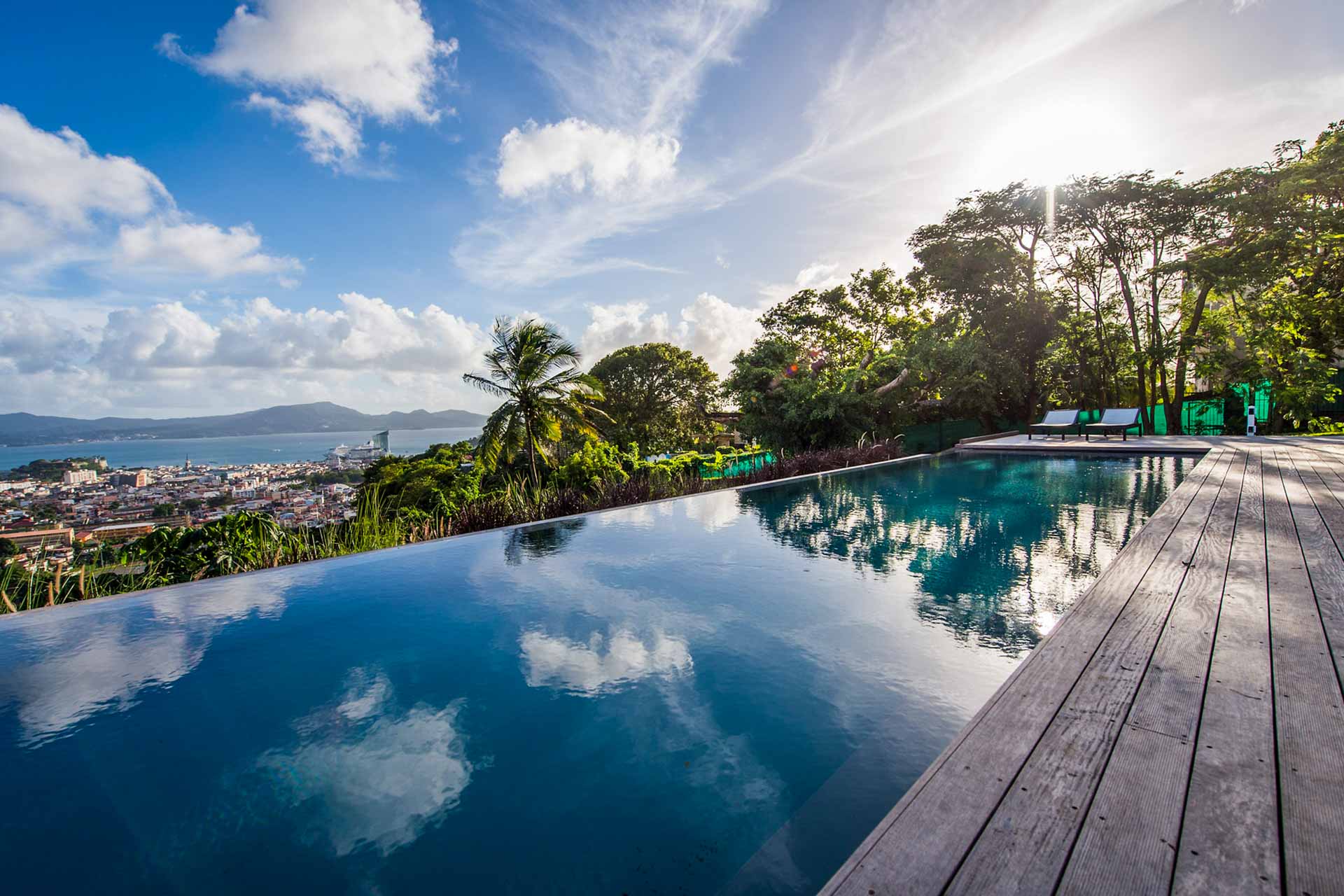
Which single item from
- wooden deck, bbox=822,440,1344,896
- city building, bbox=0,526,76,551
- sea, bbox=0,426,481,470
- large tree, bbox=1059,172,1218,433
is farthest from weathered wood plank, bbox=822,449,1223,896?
large tree, bbox=1059,172,1218,433

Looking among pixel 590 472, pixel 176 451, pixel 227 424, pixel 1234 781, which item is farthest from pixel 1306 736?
pixel 227 424

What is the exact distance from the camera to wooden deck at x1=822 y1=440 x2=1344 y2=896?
3.58ft

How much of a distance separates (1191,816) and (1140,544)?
314cm

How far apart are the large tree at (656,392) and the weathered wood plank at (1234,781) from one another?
24.2 metres

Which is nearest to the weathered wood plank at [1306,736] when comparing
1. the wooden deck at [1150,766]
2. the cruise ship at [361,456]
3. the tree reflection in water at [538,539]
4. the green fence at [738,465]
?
the wooden deck at [1150,766]

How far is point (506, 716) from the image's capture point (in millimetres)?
2410

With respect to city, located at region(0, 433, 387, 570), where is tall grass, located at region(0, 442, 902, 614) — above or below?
below

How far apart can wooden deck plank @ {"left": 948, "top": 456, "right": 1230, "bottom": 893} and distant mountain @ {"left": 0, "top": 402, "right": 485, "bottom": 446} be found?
37716 millimetres

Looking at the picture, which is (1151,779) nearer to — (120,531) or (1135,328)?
(120,531)

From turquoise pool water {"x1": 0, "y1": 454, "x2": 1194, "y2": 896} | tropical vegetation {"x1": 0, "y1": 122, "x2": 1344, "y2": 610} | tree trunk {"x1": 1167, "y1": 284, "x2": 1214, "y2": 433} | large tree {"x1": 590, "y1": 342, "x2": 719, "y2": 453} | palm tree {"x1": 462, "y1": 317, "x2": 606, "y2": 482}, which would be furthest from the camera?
large tree {"x1": 590, "y1": 342, "x2": 719, "y2": 453}

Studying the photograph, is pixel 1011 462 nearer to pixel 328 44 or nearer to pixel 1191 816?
pixel 1191 816

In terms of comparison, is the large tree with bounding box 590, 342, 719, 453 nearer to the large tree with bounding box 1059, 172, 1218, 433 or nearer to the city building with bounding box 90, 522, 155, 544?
the large tree with bounding box 1059, 172, 1218, 433

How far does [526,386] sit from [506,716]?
9811 mm

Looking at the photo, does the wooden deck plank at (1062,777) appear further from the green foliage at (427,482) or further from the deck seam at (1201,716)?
the green foliage at (427,482)
